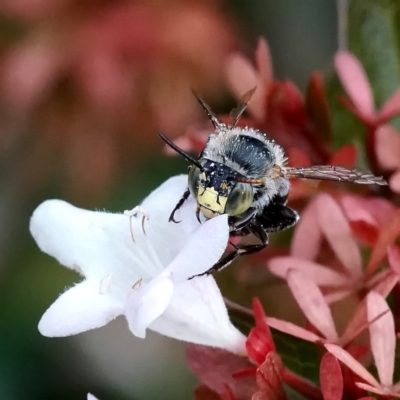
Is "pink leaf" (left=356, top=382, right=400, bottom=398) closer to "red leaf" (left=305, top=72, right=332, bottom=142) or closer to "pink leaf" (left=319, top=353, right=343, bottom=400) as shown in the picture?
"pink leaf" (left=319, top=353, right=343, bottom=400)

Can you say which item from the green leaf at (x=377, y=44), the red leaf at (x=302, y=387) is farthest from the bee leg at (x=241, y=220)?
the green leaf at (x=377, y=44)

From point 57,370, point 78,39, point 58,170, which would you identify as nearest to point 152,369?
point 57,370

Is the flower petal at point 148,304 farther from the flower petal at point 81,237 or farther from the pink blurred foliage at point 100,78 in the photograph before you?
the pink blurred foliage at point 100,78

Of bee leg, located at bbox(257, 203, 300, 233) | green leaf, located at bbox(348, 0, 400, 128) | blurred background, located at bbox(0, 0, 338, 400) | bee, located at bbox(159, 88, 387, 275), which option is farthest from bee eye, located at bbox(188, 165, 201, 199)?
blurred background, located at bbox(0, 0, 338, 400)

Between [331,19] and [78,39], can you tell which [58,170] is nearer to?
[78,39]

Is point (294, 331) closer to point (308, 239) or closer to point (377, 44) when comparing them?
point (308, 239)

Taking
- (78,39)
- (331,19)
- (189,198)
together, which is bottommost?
(189,198)
